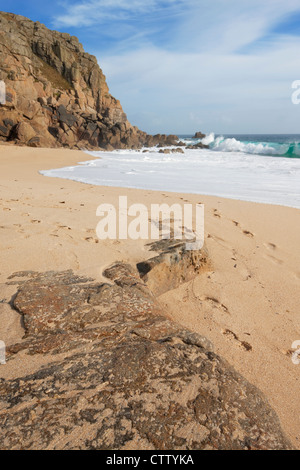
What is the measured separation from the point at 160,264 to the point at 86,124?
2921 centimetres

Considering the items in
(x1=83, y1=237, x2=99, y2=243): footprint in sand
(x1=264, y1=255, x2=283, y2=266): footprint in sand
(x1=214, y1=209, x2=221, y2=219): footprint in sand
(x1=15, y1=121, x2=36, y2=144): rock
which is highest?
(x1=15, y1=121, x2=36, y2=144): rock

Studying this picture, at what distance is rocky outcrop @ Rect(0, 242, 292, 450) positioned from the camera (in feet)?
3.25

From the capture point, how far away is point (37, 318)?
159 centimetres

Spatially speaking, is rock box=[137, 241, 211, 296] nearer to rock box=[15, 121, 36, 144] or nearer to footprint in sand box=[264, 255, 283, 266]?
footprint in sand box=[264, 255, 283, 266]

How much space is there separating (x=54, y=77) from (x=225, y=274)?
→ 38.9 m

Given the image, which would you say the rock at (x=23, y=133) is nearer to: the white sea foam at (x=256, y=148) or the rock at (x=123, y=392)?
the rock at (x=123, y=392)

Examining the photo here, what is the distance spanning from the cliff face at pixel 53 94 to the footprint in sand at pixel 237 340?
21.9 m

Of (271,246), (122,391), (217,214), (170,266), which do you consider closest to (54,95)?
(217,214)

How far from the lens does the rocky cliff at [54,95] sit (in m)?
22.3

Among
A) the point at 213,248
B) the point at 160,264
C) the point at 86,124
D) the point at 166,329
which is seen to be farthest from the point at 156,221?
the point at 86,124

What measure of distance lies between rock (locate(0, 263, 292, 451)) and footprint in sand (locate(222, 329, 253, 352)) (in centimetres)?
51

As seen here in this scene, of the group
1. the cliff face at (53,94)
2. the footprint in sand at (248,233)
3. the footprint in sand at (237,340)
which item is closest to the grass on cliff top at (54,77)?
the cliff face at (53,94)

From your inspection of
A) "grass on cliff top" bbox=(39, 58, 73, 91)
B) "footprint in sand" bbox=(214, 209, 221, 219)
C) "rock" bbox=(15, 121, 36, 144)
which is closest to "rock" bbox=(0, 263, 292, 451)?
"footprint in sand" bbox=(214, 209, 221, 219)
